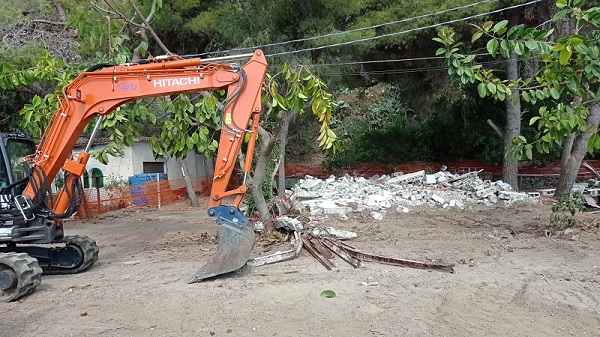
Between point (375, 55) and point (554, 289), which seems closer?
point (554, 289)

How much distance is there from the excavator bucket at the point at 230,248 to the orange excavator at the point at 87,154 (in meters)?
0.01

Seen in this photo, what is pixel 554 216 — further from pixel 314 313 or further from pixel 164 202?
pixel 164 202

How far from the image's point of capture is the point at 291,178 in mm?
28016

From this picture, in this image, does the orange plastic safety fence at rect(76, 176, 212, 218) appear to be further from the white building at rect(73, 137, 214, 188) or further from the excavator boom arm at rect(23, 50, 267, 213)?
the excavator boom arm at rect(23, 50, 267, 213)

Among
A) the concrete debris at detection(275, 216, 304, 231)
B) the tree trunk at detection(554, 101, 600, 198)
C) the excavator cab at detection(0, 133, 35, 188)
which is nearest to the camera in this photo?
the excavator cab at detection(0, 133, 35, 188)

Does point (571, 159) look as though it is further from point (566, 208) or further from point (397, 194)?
point (566, 208)

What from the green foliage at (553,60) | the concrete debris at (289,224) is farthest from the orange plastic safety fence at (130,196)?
the green foliage at (553,60)

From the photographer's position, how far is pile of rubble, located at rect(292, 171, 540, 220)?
14.3 m

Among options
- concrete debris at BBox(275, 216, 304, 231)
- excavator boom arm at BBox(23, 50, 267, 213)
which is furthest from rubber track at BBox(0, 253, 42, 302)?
concrete debris at BBox(275, 216, 304, 231)

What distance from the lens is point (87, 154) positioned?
A: 852cm

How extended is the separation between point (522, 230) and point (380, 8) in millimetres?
8312

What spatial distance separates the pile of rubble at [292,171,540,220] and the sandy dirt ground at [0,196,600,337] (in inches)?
114

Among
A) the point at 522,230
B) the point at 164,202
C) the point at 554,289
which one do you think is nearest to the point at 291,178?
the point at 164,202

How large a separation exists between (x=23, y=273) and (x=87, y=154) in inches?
80.2
